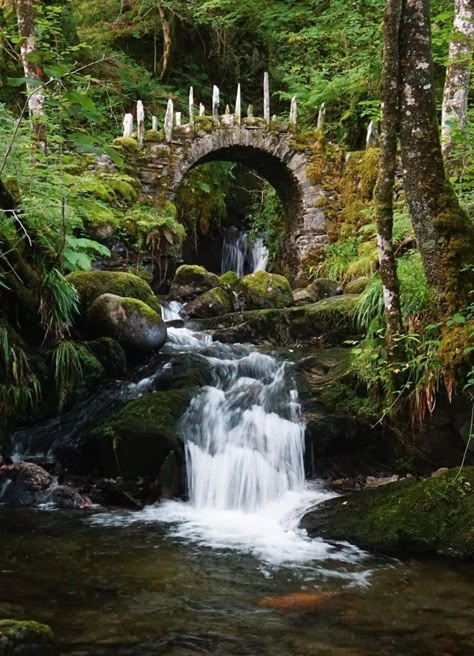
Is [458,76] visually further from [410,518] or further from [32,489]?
[32,489]

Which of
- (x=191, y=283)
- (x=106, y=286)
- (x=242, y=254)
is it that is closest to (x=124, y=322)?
(x=106, y=286)

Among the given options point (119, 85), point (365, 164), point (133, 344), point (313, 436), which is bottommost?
point (313, 436)

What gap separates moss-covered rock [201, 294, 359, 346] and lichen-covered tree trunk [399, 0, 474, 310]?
3821mm

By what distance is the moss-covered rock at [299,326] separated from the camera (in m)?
9.65

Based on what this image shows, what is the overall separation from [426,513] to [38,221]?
5.12 metres

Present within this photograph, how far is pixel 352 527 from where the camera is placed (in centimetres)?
491

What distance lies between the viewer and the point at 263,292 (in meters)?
12.5

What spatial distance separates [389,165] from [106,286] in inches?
178

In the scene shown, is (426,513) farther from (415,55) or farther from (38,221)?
(38,221)

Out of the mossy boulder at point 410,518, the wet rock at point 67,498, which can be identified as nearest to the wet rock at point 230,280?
the wet rock at point 67,498

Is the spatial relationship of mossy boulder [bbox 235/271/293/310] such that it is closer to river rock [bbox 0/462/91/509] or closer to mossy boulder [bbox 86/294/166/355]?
mossy boulder [bbox 86/294/166/355]

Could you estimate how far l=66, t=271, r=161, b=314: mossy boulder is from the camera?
27.1 ft

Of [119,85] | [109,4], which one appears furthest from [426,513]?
[109,4]

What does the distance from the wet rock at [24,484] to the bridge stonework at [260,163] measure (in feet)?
30.8
